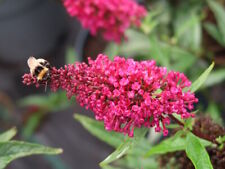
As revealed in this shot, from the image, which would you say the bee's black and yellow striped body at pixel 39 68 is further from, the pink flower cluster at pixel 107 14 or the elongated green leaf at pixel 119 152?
the pink flower cluster at pixel 107 14

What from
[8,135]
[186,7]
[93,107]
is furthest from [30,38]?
[93,107]

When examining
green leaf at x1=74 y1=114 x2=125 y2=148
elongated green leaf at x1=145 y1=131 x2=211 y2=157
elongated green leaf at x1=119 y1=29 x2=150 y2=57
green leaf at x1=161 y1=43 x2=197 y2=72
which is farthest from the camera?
elongated green leaf at x1=119 y1=29 x2=150 y2=57

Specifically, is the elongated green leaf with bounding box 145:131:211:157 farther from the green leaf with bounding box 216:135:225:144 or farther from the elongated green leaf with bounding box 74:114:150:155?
the elongated green leaf with bounding box 74:114:150:155

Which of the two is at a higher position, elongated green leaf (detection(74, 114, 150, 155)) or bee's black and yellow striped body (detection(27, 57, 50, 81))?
bee's black and yellow striped body (detection(27, 57, 50, 81))

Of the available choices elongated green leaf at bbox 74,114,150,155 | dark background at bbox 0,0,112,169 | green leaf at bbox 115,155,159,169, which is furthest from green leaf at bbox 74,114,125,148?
dark background at bbox 0,0,112,169

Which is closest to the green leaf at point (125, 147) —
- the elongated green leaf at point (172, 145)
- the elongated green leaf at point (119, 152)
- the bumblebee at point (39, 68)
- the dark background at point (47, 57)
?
the elongated green leaf at point (119, 152)

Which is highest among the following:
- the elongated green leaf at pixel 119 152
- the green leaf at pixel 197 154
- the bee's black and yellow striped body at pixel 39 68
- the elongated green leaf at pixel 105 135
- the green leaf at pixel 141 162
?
the bee's black and yellow striped body at pixel 39 68
